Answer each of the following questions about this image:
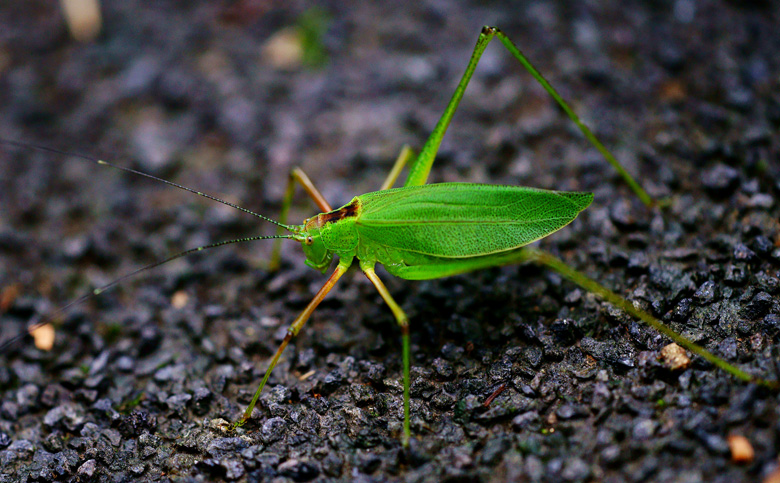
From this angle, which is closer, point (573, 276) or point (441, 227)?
point (573, 276)

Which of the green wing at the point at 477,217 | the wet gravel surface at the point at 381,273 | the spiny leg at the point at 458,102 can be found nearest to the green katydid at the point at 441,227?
the green wing at the point at 477,217

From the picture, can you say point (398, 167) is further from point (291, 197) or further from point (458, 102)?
point (291, 197)

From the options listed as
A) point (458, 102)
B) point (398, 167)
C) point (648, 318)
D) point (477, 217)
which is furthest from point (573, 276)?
point (398, 167)

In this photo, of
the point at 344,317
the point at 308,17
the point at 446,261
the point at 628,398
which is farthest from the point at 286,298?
the point at 308,17

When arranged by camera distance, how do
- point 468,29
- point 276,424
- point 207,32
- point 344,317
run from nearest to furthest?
point 276,424 < point 344,317 < point 468,29 < point 207,32

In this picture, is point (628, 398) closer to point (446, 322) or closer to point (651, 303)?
point (651, 303)

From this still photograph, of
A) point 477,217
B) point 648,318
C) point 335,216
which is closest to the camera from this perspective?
point 648,318

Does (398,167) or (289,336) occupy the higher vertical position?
(398,167)
